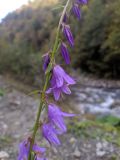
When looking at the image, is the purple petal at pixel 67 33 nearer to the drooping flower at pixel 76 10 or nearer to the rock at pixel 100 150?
the drooping flower at pixel 76 10

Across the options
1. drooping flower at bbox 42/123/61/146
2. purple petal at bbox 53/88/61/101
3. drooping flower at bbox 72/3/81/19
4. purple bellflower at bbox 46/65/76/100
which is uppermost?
drooping flower at bbox 72/3/81/19

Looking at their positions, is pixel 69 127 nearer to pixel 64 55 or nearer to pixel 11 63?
pixel 64 55

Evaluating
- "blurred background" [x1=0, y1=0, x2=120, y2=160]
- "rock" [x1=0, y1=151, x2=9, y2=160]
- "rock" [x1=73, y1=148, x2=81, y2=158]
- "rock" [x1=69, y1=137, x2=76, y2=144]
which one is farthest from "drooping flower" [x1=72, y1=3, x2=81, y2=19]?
"rock" [x1=69, y1=137, x2=76, y2=144]

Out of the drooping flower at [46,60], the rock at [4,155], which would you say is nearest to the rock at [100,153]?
the rock at [4,155]

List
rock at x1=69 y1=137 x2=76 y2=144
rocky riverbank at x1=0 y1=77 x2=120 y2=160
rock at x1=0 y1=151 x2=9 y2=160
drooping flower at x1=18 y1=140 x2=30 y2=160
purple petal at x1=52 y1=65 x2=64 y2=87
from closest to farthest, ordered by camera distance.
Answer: purple petal at x1=52 y1=65 x2=64 y2=87 < drooping flower at x1=18 y1=140 x2=30 y2=160 < rock at x1=0 y1=151 x2=9 y2=160 < rocky riverbank at x1=0 y1=77 x2=120 y2=160 < rock at x1=69 y1=137 x2=76 y2=144

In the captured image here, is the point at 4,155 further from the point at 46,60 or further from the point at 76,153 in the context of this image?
the point at 46,60

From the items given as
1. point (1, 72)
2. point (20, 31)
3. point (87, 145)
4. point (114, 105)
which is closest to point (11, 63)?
point (1, 72)

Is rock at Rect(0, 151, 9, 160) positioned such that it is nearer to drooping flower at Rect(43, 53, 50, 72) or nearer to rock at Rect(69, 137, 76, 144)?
rock at Rect(69, 137, 76, 144)
